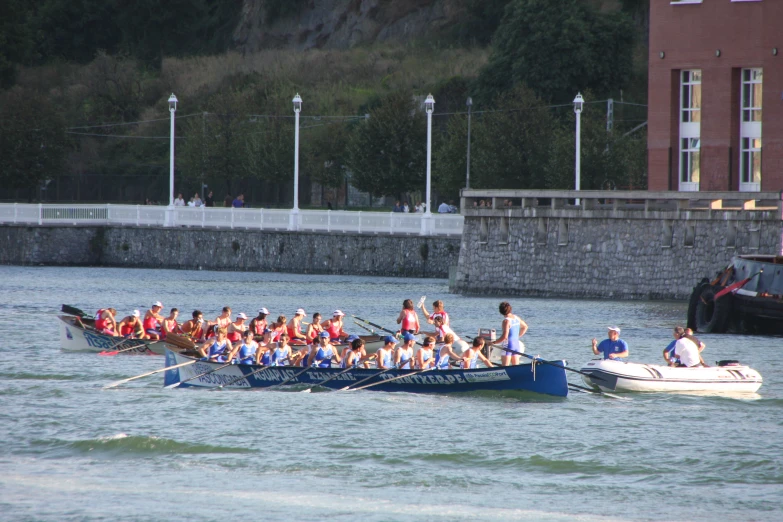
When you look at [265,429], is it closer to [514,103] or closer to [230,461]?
[230,461]

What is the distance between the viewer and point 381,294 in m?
49.7

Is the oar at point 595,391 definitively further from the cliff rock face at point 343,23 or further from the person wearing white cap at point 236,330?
the cliff rock face at point 343,23

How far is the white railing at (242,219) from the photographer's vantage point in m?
57.4

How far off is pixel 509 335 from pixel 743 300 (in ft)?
41.3

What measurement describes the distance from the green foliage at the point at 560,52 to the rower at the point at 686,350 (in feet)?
160

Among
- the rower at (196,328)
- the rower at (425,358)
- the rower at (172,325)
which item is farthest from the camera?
the rower at (172,325)

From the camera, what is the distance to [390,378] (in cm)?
2544

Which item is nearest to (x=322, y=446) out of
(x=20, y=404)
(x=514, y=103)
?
(x=20, y=404)

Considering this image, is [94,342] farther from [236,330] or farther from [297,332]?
[297,332]

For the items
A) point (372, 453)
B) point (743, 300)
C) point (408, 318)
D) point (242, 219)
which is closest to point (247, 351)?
point (408, 318)

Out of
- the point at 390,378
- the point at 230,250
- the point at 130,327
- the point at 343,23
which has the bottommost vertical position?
the point at 390,378

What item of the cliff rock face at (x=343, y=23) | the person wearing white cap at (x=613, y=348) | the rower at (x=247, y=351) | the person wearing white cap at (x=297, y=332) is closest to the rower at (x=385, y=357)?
the rower at (x=247, y=351)

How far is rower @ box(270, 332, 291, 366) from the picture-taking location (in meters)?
27.2

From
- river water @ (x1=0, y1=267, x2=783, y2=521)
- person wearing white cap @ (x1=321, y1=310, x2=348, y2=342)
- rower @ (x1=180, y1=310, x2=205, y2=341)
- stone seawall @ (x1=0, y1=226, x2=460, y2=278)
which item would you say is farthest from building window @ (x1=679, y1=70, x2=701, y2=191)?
rower @ (x1=180, y1=310, x2=205, y2=341)
